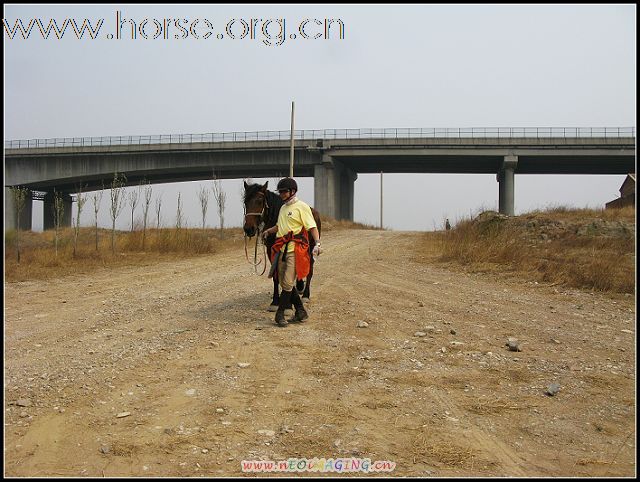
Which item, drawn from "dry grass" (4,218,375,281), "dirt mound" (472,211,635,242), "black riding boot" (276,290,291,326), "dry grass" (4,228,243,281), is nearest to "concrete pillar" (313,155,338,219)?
"dry grass" (4,218,375,281)

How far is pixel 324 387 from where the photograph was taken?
3.88m

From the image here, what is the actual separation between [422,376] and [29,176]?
149 ft

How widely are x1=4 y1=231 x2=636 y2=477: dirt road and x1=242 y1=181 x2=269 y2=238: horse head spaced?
1232 mm

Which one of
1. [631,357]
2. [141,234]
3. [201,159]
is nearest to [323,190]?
[201,159]

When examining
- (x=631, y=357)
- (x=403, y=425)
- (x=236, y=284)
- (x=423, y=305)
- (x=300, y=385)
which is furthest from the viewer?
(x=236, y=284)

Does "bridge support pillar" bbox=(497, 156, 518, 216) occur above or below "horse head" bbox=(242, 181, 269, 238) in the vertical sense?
above

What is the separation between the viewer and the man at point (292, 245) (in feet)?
19.7

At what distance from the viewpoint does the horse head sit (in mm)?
6344

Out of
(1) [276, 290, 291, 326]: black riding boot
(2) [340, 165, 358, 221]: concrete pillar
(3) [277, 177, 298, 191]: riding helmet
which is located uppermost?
(2) [340, 165, 358, 221]: concrete pillar

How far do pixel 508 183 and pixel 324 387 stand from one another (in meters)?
37.5

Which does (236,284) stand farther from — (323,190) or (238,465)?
(323,190)

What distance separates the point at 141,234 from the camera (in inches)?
735

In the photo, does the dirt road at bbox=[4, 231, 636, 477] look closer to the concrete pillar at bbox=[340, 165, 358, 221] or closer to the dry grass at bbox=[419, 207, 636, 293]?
the dry grass at bbox=[419, 207, 636, 293]

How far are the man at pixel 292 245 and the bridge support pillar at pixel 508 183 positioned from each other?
33985 millimetres
